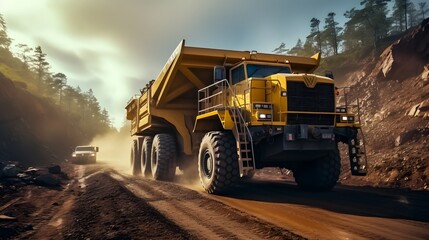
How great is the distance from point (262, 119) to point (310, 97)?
4.19 feet

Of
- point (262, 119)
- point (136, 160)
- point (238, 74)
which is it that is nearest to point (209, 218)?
point (262, 119)

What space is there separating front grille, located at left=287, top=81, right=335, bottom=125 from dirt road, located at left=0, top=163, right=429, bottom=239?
1.71 m

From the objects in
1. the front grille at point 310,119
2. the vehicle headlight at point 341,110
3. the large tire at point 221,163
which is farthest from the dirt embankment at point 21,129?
Result: the vehicle headlight at point 341,110

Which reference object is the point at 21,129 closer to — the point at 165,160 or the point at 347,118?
the point at 165,160

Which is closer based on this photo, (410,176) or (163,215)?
(163,215)

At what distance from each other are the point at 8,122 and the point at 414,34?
3069 cm

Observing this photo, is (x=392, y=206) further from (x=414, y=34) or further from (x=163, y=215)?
(x=414, y=34)

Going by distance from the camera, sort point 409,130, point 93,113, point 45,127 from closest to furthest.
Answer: point 409,130, point 45,127, point 93,113

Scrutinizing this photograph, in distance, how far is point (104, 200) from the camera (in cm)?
666

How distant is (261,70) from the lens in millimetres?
8617

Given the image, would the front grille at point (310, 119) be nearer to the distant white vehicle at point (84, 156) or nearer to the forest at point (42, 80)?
the distant white vehicle at point (84, 156)

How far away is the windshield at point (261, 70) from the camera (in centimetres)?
843

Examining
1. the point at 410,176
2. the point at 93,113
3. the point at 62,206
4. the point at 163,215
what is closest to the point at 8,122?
the point at 62,206

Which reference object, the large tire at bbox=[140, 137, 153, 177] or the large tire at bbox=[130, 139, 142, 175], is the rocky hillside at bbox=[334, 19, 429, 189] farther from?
the large tire at bbox=[130, 139, 142, 175]
